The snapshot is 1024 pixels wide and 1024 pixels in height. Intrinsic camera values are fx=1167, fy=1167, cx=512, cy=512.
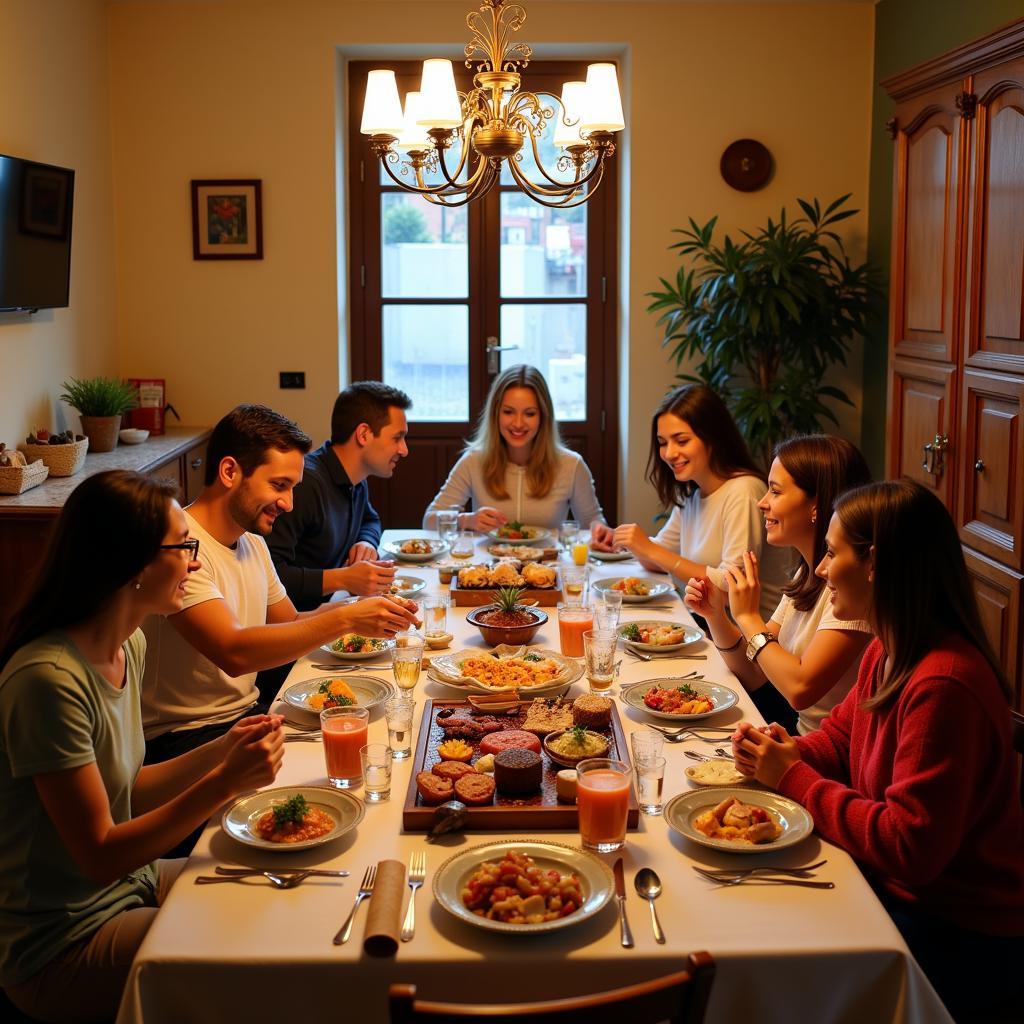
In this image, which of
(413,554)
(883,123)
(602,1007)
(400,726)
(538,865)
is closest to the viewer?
(602,1007)

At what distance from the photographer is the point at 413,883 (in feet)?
5.30

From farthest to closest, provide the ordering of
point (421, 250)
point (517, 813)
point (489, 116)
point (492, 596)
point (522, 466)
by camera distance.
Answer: point (421, 250), point (522, 466), point (492, 596), point (489, 116), point (517, 813)

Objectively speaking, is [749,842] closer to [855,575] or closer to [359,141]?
[855,575]

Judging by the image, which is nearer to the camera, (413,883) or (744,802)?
(413,883)

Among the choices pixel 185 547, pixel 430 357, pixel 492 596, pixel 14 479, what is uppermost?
pixel 430 357

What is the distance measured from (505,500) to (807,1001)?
296 centimetres

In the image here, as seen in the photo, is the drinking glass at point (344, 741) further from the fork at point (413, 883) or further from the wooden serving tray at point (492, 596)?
the wooden serving tray at point (492, 596)

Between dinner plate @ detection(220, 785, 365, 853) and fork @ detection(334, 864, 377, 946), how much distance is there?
0.29ft

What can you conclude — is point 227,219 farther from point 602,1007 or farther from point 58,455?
point 602,1007

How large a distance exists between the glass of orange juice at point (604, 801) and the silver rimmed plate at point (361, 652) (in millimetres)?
983

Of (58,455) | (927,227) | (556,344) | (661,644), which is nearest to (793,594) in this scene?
(661,644)

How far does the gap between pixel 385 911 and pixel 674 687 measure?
103 centimetres

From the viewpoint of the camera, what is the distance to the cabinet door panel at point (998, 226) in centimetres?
316

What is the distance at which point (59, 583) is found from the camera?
1.74 m
